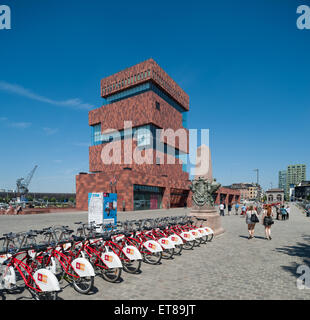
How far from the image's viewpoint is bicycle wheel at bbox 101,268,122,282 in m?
5.48

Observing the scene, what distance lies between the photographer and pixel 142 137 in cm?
5022

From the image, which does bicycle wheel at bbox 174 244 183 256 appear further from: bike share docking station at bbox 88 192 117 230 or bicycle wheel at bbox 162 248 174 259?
bike share docking station at bbox 88 192 117 230

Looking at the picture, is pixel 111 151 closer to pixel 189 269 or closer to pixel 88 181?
pixel 88 181

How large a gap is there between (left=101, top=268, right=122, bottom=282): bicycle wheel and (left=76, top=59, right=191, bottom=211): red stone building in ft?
111

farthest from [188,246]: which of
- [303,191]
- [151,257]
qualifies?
[303,191]

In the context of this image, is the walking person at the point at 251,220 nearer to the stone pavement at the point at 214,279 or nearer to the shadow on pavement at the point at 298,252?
the shadow on pavement at the point at 298,252

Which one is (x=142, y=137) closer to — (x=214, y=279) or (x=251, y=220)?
(x=251, y=220)

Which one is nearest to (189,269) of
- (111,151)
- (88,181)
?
(88,181)

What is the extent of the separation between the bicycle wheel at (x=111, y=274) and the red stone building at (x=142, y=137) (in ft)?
111

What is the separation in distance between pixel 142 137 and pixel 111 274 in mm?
44988

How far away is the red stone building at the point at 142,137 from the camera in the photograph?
1749 inches

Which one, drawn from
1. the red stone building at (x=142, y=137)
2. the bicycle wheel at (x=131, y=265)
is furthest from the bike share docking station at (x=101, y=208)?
the red stone building at (x=142, y=137)
